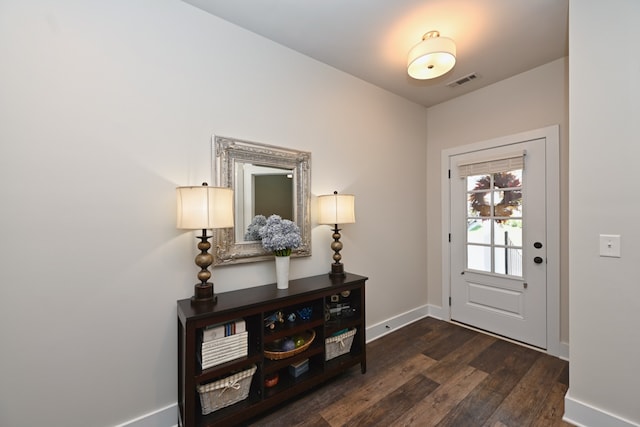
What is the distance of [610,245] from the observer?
152cm

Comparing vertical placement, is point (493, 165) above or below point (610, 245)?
above

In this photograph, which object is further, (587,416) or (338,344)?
(338,344)

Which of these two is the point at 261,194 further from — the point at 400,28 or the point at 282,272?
the point at 400,28

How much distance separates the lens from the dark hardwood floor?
67.0 inches

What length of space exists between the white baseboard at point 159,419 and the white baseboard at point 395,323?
1.78m

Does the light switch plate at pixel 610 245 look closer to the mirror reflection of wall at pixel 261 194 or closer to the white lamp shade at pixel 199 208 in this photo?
the mirror reflection of wall at pixel 261 194

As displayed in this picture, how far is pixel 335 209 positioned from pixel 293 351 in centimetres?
111

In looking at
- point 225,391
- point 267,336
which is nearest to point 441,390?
point 267,336

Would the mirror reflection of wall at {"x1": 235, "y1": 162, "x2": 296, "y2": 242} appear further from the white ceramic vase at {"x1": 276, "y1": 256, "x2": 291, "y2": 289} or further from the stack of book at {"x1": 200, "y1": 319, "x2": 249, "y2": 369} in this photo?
the stack of book at {"x1": 200, "y1": 319, "x2": 249, "y2": 369}

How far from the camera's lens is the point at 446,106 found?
3.27 metres

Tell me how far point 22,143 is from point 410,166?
3.27 m

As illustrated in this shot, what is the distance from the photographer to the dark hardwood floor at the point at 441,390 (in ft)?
5.58

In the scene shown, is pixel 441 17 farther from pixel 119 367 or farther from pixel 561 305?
pixel 119 367

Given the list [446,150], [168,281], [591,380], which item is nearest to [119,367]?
[168,281]
